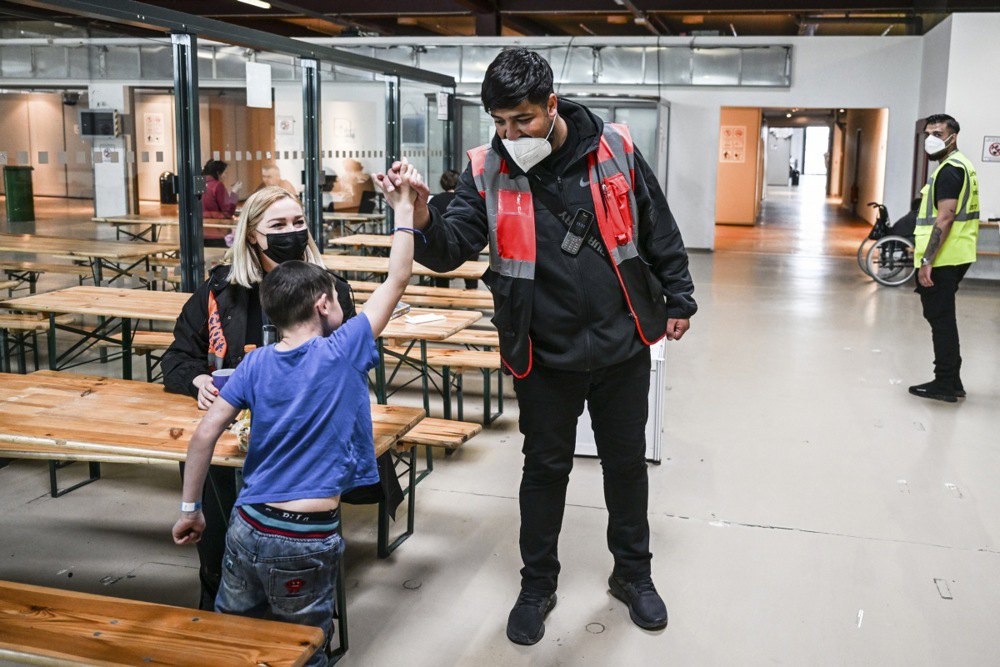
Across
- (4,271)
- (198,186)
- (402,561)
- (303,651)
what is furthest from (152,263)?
(303,651)

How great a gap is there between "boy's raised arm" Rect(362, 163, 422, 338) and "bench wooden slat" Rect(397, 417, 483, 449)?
1.34 meters

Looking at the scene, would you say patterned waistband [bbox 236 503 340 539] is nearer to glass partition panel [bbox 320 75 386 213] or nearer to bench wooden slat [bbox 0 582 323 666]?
bench wooden slat [bbox 0 582 323 666]

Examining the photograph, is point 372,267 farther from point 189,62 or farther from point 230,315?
point 230,315

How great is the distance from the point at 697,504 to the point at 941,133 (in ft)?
9.52

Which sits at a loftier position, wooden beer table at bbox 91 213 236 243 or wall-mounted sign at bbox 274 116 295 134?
wall-mounted sign at bbox 274 116 295 134

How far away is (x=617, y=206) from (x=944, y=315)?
377 centimetres

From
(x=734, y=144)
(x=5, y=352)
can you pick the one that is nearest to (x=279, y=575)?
(x=5, y=352)

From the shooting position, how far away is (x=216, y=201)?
6.34 meters

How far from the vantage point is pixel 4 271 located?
6082mm

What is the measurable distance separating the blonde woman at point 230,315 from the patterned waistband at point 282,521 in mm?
649

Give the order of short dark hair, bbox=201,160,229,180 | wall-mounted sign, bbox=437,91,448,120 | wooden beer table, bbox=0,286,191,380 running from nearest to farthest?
wooden beer table, bbox=0,286,191,380 → short dark hair, bbox=201,160,229,180 → wall-mounted sign, bbox=437,91,448,120

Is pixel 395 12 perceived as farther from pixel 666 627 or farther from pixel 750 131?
pixel 666 627

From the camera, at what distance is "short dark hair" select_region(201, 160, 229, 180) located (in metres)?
6.37

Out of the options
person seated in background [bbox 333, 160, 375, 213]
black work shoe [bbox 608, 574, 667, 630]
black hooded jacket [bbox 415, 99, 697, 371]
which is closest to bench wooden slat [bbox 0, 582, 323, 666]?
black hooded jacket [bbox 415, 99, 697, 371]
